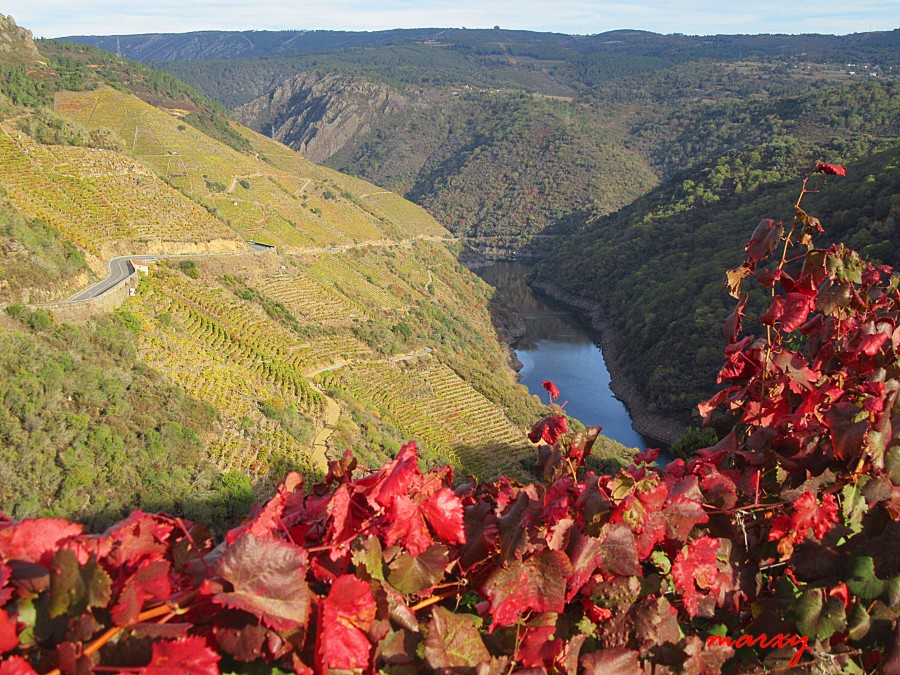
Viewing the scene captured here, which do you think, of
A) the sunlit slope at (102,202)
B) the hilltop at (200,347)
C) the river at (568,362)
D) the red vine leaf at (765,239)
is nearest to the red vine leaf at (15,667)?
the red vine leaf at (765,239)

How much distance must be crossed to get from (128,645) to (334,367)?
24536 mm

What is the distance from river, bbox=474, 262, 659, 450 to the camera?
40250mm

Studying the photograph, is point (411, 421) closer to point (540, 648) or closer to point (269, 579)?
point (540, 648)

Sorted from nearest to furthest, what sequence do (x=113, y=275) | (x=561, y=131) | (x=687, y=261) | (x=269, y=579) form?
1. (x=269, y=579)
2. (x=113, y=275)
3. (x=687, y=261)
4. (x=561, y=131)

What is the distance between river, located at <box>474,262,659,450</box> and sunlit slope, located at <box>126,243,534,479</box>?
781 cm

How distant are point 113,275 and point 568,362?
34.1 m

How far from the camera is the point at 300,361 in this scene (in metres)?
24.6

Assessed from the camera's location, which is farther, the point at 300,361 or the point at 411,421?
the point at 411,421

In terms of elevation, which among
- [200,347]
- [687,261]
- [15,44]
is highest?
[15,44]

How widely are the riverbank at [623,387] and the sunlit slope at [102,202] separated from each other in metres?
23.1

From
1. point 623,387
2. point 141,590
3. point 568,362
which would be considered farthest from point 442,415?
point 568,362

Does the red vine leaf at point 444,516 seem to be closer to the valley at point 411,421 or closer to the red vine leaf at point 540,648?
the valley at point 411,421

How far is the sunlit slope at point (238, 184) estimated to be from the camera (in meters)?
39.2

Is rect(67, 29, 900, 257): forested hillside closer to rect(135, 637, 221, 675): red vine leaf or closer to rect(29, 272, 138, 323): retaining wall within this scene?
rect(29, 272, 138, 323): retaining wall
